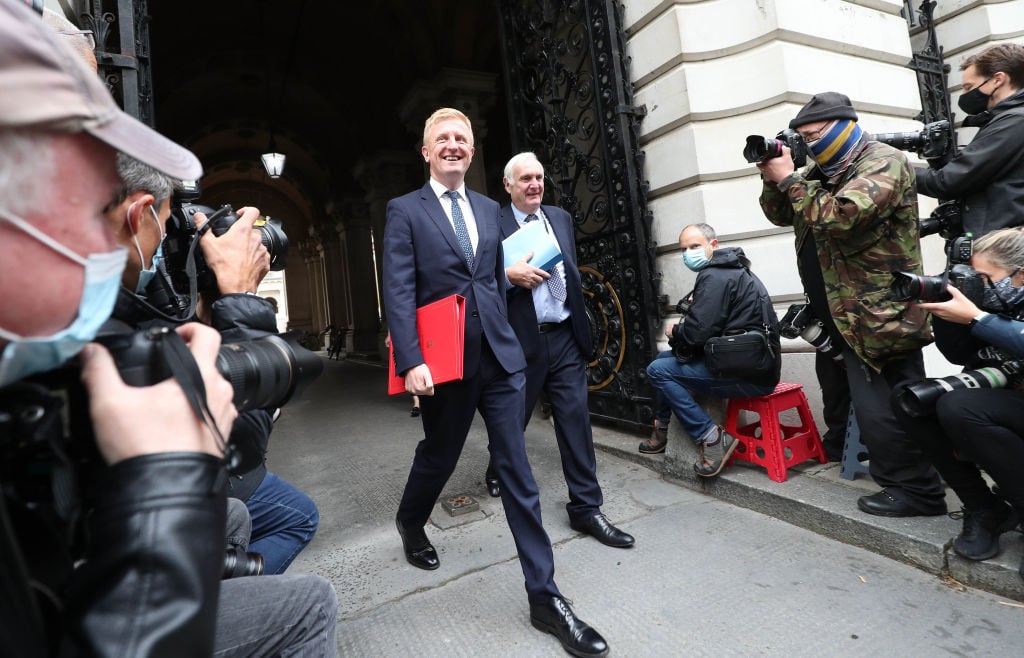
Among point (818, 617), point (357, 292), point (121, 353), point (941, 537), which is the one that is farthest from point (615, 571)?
point (357, 292)

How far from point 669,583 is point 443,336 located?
1.45 meters

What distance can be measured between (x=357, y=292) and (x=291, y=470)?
12188mm

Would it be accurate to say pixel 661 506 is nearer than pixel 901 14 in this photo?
Yes

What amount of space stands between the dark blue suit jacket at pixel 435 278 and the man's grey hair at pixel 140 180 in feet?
3.95

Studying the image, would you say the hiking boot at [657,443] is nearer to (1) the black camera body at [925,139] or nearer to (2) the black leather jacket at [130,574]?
(1) the black camera body at [925,139]

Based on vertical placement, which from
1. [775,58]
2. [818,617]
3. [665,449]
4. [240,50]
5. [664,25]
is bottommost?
[818,617]

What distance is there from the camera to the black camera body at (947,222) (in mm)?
3229

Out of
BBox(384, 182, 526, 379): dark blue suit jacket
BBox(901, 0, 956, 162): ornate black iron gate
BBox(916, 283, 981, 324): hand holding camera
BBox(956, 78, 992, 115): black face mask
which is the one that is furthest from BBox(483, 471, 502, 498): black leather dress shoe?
BBox(901, 0, 956, 162): ornate black iron gate

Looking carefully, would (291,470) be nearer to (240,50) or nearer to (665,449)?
(665,449)

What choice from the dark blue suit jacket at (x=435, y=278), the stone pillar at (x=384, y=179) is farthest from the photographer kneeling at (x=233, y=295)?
the stone pillar at (x=384, y=179)

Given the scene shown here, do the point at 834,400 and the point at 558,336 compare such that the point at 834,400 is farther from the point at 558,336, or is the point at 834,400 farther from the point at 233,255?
the point at 233,255

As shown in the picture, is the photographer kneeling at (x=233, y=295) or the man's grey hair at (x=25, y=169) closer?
the man's grey hair at (x=25, y=169)

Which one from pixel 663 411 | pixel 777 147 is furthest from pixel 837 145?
pixel 663 411

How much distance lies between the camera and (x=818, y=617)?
6.77 ft
